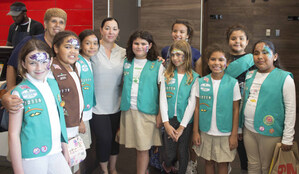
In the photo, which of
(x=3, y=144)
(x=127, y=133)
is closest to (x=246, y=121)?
(x=127, y=133)

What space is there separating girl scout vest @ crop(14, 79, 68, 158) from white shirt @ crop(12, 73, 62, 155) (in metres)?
0.02

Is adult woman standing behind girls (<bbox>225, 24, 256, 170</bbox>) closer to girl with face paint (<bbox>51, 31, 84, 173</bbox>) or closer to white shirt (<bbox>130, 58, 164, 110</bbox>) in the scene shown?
white shirt (<bbox>130, 58, 164, 110</bbox>)

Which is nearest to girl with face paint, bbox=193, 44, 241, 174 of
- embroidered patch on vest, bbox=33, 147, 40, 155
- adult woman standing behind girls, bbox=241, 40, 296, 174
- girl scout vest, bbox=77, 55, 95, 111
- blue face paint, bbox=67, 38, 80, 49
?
adult woman standing behind girls, bbox=241, 40, 296, 174

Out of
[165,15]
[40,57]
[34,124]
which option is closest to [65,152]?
[34,124]

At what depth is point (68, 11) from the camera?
4820 millimetres

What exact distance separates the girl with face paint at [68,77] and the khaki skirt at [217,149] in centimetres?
101

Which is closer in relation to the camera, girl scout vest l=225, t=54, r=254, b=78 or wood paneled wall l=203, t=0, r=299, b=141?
girl scout vest l=225, t=54, r=254, b=78

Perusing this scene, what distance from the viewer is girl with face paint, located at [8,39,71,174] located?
1.52 m

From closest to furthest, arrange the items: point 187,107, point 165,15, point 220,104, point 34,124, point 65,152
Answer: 1. point 34,124
2. point 65,152
3. point 220,104
4. point 187,107
5. point 165,15

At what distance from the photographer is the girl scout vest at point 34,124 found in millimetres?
1528

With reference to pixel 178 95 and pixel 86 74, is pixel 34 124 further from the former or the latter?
pixel 178 95

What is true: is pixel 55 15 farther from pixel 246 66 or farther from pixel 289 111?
pixel 289 111

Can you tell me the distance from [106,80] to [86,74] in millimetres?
221

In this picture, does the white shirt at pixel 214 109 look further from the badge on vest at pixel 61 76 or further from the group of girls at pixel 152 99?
the badge on vest at pixel 61 76
